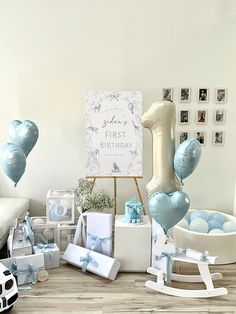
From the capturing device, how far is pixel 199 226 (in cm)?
267

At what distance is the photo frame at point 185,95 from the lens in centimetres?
307

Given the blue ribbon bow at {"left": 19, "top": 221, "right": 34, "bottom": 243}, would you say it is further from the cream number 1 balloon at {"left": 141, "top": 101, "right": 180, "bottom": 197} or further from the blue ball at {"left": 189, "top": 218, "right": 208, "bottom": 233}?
the blue ball at {"left": 189, "top": 218, "right": 208, "bottom": 233}

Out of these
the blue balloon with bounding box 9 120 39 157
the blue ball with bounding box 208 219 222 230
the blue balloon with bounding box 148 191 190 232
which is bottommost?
the blue ball with bounding box 208 219 222 230

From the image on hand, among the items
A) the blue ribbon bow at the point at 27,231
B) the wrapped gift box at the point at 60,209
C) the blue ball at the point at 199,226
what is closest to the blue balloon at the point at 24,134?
the wrapped gift box at the point at 60,209

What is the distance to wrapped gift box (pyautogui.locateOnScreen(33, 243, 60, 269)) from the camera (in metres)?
2.48

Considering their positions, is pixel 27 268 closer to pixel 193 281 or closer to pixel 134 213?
pixel 134 213

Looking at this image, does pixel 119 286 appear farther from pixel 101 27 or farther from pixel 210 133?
pixel 101 27

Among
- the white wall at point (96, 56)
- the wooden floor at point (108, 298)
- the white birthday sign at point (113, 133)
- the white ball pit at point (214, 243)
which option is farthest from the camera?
the white wall at point (96, 56)

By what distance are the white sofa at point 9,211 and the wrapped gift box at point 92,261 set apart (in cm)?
46

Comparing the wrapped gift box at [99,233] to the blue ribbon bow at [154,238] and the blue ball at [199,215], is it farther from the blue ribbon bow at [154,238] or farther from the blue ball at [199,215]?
the blue ball at [199,215]

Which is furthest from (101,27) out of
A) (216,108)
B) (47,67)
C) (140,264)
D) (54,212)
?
(140,264)

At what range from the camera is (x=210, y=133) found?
3139 mm

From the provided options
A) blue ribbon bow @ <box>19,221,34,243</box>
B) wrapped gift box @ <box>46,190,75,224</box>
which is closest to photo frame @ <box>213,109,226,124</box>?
wrapped gift box @ <box>46,190,75,224</box>

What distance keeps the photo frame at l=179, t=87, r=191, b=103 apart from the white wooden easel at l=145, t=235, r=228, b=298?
1.32 meters
